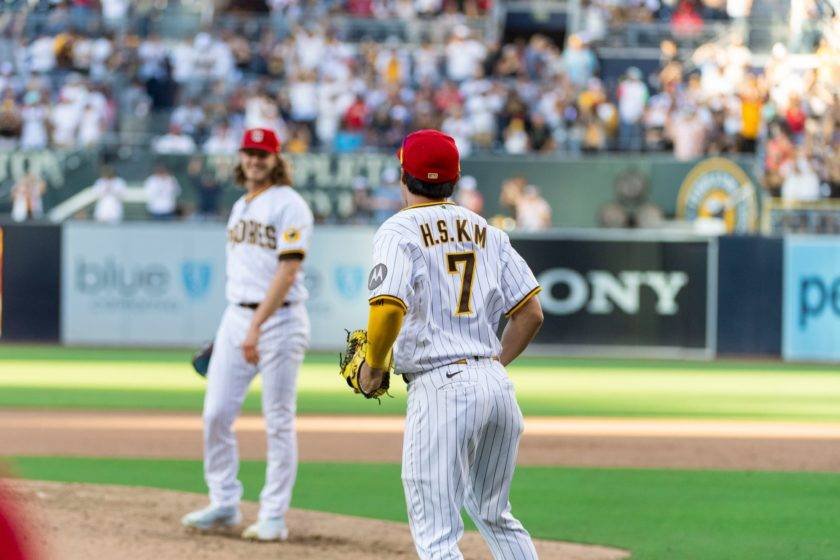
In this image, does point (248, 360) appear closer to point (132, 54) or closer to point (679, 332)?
point (679, 332)

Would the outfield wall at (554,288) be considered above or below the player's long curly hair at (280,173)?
below

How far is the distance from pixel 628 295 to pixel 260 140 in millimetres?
14433

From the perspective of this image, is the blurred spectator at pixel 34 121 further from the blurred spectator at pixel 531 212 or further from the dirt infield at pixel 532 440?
the dirt infield at pixel 532 440

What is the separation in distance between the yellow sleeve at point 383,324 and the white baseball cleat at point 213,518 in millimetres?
3072

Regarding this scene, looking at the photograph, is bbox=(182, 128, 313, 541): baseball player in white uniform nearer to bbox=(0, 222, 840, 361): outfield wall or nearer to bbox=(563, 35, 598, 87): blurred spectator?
bbox=(0, 222, 840, 361): outfield wall

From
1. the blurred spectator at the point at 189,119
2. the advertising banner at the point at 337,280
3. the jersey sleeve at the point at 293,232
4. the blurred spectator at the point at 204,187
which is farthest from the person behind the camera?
the blurred spectator at the point at 189,119

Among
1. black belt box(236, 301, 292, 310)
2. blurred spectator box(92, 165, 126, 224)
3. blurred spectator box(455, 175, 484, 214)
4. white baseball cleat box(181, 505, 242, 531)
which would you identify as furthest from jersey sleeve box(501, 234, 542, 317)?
blurred spectator box(92, 165, 126, 224)

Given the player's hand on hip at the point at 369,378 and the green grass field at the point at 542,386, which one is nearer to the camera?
the player's hand on hip at the point at 369,378

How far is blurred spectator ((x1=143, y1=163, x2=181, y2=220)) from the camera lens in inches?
895

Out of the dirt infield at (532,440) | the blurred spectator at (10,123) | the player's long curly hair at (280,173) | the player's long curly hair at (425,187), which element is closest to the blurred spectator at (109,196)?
the blurred spectator at (10,123)

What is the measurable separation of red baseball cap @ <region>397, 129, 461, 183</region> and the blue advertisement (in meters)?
17.1

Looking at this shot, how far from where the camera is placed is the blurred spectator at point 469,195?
22.4m

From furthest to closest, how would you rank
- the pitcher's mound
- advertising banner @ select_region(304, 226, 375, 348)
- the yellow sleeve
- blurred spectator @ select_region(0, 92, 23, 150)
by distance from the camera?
blurred spectator @ select_region(0, 92, 23, 150) → advertising banner @ select_region(304, 226, 375, 348) → the pitcher's mound → the yellow sleeve

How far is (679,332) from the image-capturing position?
21.2 meters
